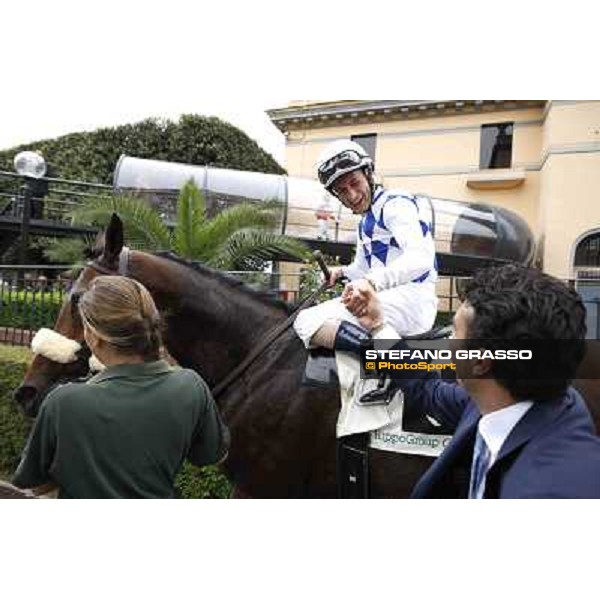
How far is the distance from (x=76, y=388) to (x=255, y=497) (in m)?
1.19

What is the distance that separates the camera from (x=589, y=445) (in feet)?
4.44

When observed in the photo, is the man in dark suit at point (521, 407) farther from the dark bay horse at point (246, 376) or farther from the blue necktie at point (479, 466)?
the dark bay horse at point (246, 376)

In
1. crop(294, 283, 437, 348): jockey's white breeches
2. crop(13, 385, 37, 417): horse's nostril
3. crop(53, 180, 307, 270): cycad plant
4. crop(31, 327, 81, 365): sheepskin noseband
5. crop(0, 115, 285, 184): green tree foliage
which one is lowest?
crop(13, 385, 37, 417): horse's nostril

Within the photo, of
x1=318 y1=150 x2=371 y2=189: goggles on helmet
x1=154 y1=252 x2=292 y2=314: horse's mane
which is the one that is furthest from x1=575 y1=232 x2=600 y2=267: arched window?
x1=154 y1=252 x2=292 y2=314: horse's mane

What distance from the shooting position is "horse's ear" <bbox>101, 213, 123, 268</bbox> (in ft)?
8.49

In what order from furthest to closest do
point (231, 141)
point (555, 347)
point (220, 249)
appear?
point (220, 249), point (231, 141), point (555, 347)

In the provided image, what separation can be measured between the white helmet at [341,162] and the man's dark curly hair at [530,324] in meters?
1.00

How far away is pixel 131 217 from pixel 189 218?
20.7 inches

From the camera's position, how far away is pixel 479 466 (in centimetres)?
159

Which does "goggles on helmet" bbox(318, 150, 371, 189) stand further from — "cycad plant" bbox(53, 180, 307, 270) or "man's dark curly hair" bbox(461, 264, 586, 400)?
"man's dark curly hair" bbox(461, 264, 586, 400)

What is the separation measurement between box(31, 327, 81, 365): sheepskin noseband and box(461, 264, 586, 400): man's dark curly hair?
1.62 m

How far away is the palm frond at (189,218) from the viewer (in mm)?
3404
